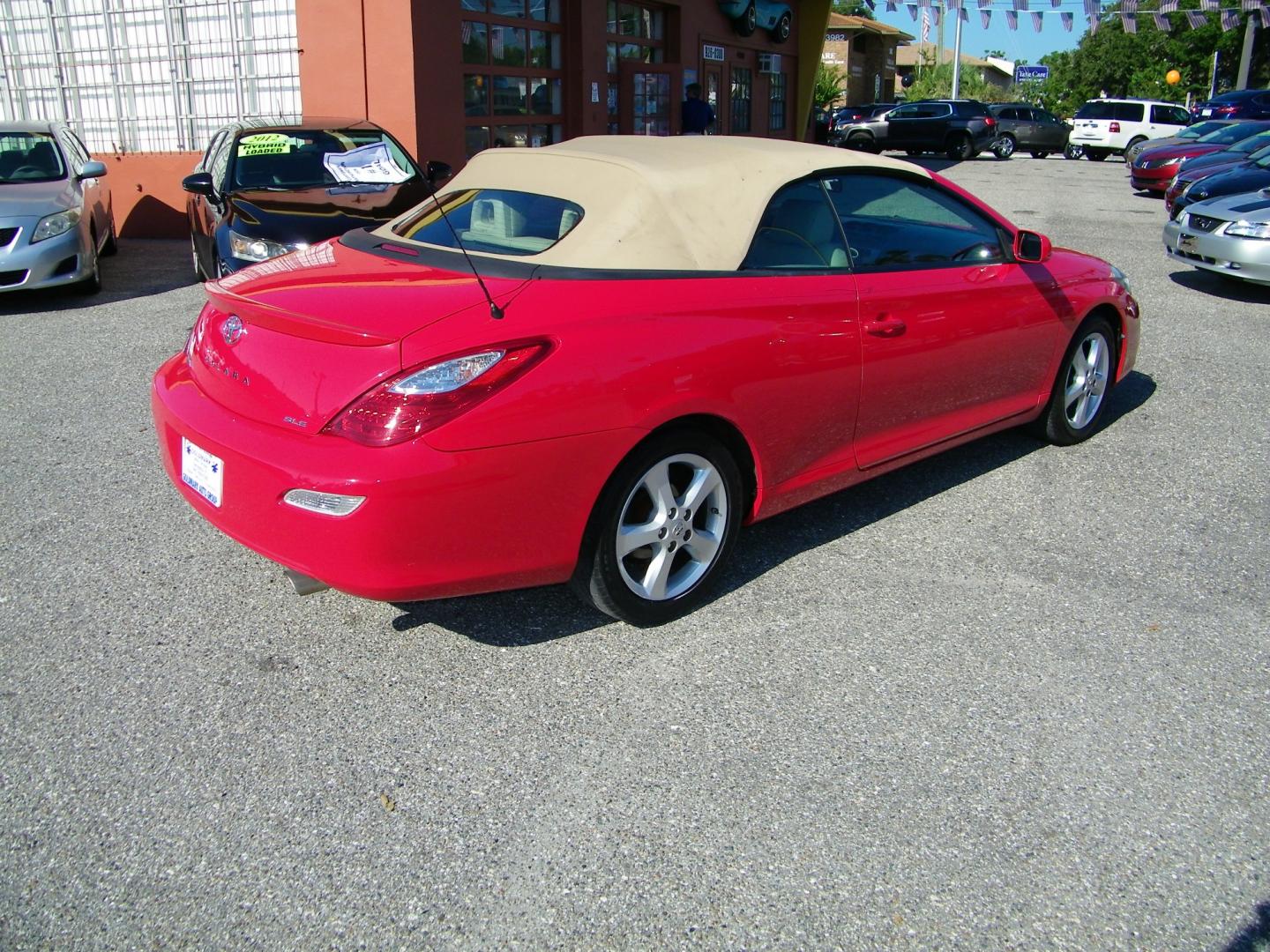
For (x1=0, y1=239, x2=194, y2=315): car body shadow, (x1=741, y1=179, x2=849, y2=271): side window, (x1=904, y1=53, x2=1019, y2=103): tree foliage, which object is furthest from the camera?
(x1=904, y1=53, x2=1019, y2=103): tree foliage

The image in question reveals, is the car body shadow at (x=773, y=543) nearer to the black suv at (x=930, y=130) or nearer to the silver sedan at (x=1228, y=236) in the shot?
the silver sedan at (x=1228, y=236)

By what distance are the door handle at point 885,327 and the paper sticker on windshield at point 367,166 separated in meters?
6.07

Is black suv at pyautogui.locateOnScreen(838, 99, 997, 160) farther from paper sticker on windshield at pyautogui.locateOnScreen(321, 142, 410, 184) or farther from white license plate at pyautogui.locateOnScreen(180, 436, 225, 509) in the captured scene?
white license plate at pyautogui.locateOnScreen(180, 436, 225, 509)

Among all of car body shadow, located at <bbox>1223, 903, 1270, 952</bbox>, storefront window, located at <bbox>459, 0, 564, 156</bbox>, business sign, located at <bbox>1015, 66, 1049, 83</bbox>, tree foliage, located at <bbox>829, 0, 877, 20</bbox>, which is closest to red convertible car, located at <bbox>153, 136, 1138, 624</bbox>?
car body shadow, located at <bbox>1223, 903, 1270, 952</bbox>

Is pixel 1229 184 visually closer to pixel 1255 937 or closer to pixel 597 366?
pixel 597 366

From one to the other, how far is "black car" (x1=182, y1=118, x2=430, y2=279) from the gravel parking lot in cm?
342

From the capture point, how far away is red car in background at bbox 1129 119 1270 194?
18.1 metres

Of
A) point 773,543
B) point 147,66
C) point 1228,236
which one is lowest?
point 773,543

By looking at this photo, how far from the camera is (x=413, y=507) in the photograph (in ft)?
9.71

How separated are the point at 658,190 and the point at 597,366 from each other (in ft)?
2.79

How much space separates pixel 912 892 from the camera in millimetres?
2525

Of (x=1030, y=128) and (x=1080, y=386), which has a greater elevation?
(x=1030, y=128)

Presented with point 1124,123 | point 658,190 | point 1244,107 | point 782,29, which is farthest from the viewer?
point 1124,123

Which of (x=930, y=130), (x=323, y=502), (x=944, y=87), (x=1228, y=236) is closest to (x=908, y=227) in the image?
(x=323, y=502)
